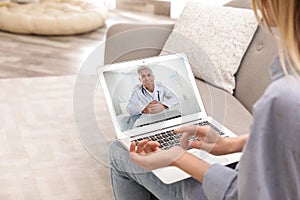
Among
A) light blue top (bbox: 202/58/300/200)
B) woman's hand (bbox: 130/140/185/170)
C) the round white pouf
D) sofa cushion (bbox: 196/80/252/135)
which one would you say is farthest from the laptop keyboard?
the round white pouf

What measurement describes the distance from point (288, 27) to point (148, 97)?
0.70 metres

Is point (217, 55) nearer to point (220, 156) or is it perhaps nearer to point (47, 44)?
point (220, 156)

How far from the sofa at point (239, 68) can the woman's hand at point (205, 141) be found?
362 millimetres

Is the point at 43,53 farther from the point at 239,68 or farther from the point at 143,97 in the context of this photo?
the point at 143,97

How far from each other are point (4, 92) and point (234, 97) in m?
1.33

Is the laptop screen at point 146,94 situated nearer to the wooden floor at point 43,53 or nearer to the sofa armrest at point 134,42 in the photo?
the sofa armrest at point 134,42

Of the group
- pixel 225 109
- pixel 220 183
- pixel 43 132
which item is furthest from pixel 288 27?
A: pixel 43 132

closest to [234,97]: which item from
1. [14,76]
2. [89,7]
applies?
[14,76]

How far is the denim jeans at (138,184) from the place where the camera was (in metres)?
1.13

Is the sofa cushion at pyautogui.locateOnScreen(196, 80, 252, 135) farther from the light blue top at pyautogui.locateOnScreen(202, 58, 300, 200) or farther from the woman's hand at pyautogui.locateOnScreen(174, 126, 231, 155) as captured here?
the light blue top at pyautogui.locateOnScreen(202, 58, 300, 200)

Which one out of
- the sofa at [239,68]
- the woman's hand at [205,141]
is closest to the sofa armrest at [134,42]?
the sofa at [239,68]

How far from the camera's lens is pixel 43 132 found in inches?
84.7

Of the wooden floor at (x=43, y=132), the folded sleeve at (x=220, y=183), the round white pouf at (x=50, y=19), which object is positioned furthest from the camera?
the round white pouf at (x=50, y=19)

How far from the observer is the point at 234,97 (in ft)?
5.88
